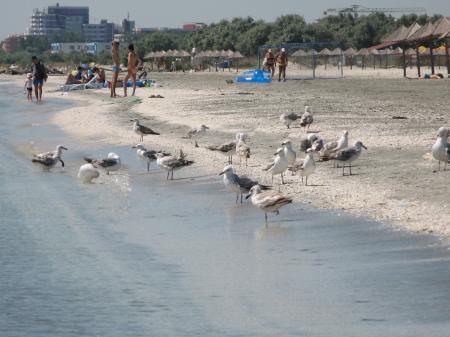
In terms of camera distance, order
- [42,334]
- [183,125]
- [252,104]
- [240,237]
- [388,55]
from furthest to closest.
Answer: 1. [388,55]
2. [252,104]
3. [183,125]
4. [240,237]
5. [42,334]

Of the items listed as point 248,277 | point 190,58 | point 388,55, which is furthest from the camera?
point 190,58

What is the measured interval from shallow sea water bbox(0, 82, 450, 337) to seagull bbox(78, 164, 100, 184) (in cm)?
139

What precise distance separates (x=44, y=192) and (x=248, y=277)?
6930 mm

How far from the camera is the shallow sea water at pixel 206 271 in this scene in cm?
746

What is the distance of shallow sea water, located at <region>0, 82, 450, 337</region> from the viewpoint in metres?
7.46

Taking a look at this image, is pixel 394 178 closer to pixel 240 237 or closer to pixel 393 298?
pixel 240 237

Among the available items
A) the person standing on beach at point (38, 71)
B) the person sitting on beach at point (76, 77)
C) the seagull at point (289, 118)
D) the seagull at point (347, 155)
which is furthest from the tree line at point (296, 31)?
the seagull at point (347, 155)

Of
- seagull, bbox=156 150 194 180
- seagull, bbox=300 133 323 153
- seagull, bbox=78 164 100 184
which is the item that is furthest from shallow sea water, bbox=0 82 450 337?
seagull, bbox=300 133 323 153

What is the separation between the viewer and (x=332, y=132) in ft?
65.9

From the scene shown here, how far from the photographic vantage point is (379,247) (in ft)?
32.0

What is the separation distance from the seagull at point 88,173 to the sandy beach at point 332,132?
5.98ft

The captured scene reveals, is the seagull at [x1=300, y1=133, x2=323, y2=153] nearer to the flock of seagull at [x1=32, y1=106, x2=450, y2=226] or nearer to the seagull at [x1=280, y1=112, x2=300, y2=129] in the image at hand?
the flock of seagull at [x1=32, y1=106, x2=450, y2=226]

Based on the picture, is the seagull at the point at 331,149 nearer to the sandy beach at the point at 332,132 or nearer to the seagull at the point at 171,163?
the sandy beach at the point at 332,132

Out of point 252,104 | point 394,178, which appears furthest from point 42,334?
point 252,104
